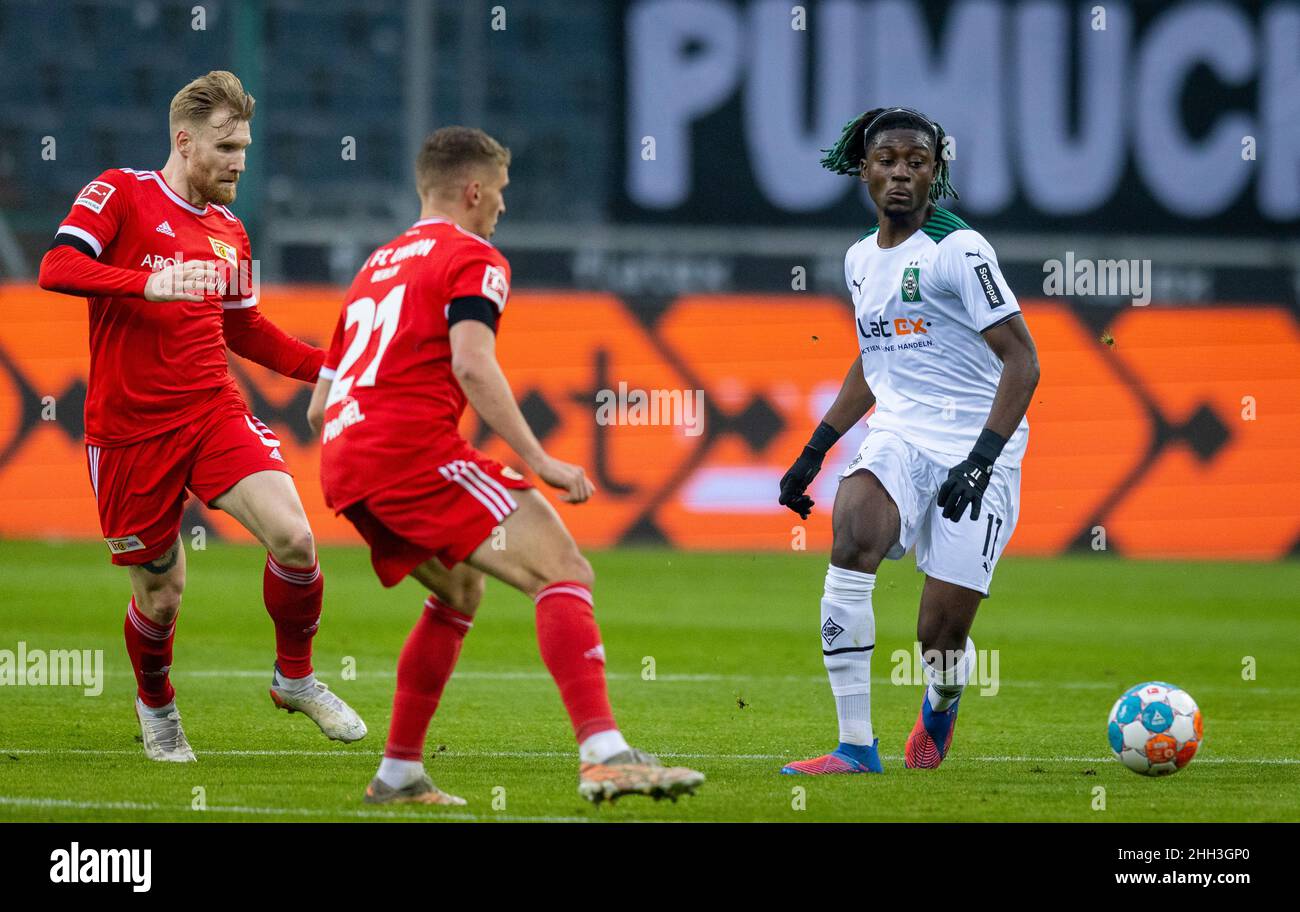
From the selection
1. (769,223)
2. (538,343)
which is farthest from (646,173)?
(538,343)

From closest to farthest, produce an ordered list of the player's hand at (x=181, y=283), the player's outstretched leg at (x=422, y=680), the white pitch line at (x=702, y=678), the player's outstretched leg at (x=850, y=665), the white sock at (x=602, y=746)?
1. the white sock at (x=602, y=746)
2. the player's outstretched leg at (x=422, y=680)
3. the player's hand at (x=181, y=283)
4. the player's outstretched leg at (x=850, y=665)
5. the white pitch line at (x=702, y=678)

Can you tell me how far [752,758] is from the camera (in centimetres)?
666

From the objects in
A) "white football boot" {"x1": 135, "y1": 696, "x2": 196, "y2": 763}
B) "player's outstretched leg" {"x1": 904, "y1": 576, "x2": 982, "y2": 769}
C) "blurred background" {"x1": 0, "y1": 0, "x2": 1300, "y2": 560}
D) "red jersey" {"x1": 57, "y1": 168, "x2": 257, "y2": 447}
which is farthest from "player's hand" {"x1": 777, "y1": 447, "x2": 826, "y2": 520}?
"blurred background" {"x1": 0, "y1": 0, "x2": 1300, "y2": 560}

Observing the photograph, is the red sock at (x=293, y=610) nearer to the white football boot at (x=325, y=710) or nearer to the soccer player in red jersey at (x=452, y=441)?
the white football boot at (x=325, y=710)

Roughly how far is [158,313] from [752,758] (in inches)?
102

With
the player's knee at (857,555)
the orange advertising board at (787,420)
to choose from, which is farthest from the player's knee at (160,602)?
the orange advertising board at (787,420)

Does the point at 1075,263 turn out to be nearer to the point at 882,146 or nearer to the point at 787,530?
the point at 787,530

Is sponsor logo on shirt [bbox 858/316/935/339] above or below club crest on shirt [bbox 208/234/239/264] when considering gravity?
below

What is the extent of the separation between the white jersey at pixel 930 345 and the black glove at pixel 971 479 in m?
0.37

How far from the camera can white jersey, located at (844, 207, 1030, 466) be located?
6.56m

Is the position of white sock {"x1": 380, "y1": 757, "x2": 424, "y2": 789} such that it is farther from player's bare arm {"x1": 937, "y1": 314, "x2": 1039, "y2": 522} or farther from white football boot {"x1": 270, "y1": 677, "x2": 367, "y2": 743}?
player's bare arm {"x1": 937, "y1": 314, "x2": 1039, "y2": 522}

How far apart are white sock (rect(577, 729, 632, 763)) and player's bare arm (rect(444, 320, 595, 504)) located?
24.2 inches

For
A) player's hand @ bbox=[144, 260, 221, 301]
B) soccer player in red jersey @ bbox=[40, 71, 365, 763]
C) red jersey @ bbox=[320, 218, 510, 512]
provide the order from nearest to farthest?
1. red jersey @ bbox=[320, 218, 510, 512]
2. player's hand @ bbox=[144, 260, 221, 301]
3. soccer player in red jersey @ bbox=[40, 71, 365, 763]

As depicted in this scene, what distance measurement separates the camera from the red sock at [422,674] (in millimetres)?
5332
